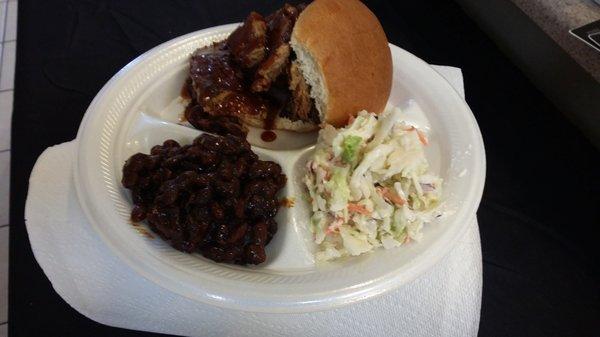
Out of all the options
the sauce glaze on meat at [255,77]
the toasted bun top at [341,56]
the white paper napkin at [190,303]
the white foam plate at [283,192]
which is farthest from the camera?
the sauce glaze on meat at [255,77]

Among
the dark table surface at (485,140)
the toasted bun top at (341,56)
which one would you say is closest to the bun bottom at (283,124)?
the toasted bun top at (341,56)

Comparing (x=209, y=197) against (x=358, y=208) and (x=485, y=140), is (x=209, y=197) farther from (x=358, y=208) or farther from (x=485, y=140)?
(x=485, y=140)

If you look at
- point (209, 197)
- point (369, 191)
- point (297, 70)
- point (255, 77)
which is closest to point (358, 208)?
point (369, 191)

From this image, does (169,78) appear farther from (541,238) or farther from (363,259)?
(541,238)

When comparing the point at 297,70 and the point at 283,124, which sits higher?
the point at 297,70

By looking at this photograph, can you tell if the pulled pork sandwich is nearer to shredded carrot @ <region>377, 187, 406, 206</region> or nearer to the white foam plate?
the white foam plate

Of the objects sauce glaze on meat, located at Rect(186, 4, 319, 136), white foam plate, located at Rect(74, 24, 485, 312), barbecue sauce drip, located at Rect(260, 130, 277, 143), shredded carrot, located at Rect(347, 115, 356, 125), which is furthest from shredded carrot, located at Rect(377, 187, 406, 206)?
barbecue sauce drip, located at Rect(260, 130, 277, 143)

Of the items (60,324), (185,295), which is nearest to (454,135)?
(185,295)

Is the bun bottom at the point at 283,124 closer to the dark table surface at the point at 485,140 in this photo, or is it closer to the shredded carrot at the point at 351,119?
the shredded carrot at the point at 351,119
